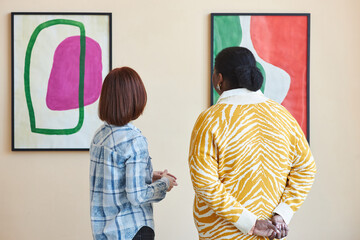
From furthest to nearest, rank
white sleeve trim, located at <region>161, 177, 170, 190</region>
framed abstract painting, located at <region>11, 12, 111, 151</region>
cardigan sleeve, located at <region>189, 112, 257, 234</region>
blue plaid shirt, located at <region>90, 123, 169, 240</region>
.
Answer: framed abstract painting, located at <region>11, 12, 111, 151</region> < white sleeve trim, located at <region>161, 177, 170, 190</region> < blue plaid shirt, located at <region>90, 123, 169, 240</region> < cardigan sleeve, located at <region>189, 112, 257, 234</region>

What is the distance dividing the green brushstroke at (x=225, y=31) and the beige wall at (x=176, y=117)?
0.06 metres

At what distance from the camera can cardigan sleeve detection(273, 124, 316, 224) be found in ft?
4.53

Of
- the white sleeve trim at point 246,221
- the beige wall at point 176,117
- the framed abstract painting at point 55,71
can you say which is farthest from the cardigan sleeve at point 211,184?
the framed abstract painting at point 55,71

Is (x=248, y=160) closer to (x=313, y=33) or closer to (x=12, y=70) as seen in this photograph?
(x=313, y=33)

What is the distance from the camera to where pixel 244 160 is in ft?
4.30

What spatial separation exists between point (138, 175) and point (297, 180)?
563 millimetres

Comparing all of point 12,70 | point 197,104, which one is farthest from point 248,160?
point 12,70

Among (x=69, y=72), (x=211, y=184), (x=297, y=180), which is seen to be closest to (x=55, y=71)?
(x=69, y=72)

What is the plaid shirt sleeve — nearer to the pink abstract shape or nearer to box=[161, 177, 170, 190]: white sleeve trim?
box=[161, 177, 170, 190]: white sleeve trim

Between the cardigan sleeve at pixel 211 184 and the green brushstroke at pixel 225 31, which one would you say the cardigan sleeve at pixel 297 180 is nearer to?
the cardigan sleeve at pixel 211 184

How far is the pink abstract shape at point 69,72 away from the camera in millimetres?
2520

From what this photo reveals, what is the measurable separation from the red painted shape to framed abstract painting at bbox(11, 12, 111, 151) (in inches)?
37.9

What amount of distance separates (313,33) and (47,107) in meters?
1.78

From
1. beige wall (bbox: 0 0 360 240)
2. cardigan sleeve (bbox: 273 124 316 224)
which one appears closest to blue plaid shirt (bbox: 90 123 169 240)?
cardigan sleeve (bbox: 273 124 316 224)
